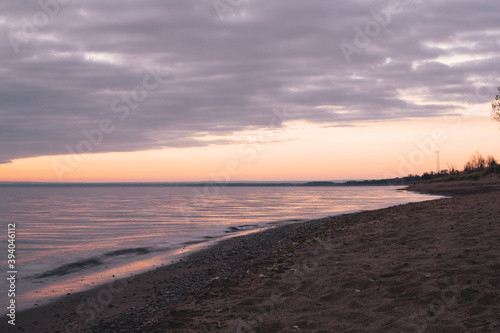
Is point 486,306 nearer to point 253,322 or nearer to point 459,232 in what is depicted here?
point 253,322

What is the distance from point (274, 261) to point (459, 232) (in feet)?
16.8

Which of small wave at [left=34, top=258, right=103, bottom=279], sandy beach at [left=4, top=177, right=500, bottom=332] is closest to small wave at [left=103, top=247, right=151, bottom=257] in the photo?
small wave at [left=34, top=258, right=103, bottom=279]

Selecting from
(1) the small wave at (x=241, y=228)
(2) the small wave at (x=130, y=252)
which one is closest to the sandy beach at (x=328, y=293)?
(2) the small wave at (x=130, y=252)

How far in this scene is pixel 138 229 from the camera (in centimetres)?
2517

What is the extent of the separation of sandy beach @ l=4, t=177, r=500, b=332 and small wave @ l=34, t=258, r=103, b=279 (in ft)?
11.4

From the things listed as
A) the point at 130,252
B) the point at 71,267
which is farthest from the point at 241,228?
the point at 71,267

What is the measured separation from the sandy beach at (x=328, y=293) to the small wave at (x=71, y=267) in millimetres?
3475

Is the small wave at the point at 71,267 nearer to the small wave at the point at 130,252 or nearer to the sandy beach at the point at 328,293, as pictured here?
the small wave at the point at 130,252

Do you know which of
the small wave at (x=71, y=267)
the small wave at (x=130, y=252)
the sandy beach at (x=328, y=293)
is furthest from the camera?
the small wave at (x=130, y=252)

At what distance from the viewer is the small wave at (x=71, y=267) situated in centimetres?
1309

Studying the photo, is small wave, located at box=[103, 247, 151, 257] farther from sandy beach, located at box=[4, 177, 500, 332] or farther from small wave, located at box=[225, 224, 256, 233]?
small wave, located at box=[225, 224, 256, 233]

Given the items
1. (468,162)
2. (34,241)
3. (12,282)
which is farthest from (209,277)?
(468,162)

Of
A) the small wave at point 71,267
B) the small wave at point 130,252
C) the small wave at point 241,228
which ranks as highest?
the small wave at point 71,267

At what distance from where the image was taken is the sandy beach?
5703 mm
